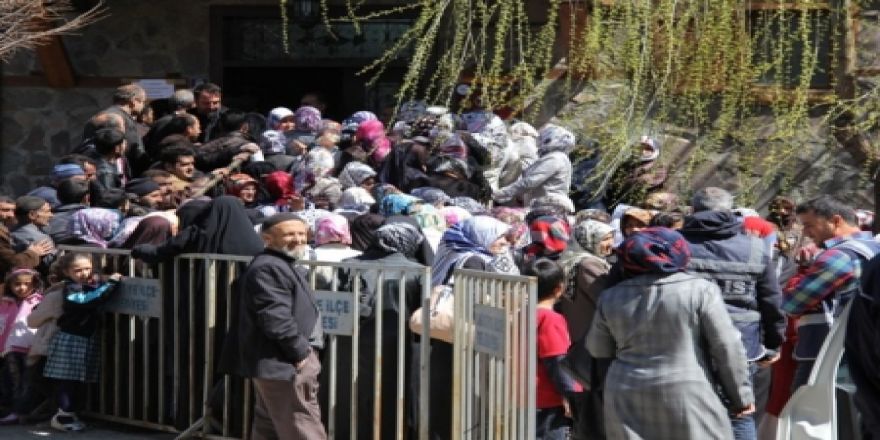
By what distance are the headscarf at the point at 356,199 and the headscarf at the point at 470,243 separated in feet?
9.97

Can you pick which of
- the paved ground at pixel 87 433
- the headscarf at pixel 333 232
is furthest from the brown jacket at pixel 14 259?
the headscarf at pixel 333 232

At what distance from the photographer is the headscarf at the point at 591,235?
30.1 ft

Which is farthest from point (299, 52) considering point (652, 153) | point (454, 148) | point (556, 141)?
point (652, 153)

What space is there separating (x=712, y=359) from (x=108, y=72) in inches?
433

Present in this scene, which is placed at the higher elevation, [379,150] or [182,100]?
[182,100]

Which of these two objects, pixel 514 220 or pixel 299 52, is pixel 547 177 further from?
pixel 299 52

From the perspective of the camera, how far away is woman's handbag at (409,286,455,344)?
27.5 ft

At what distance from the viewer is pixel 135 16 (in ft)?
53.8

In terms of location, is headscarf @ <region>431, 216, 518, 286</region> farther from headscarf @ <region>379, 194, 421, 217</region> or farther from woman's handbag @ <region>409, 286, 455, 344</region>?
headscarf @ <region>379, 194, 421, 217</region>

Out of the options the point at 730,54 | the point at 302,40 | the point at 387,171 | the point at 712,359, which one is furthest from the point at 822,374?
the point at 302,40

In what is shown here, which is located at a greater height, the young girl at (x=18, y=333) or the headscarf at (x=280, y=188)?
the headscarf at (x=280, y=188)

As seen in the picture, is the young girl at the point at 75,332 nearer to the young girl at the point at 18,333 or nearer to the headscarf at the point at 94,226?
the young girl at the point at 18,333

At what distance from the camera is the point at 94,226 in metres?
11.3

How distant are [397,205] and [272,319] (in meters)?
2.78
